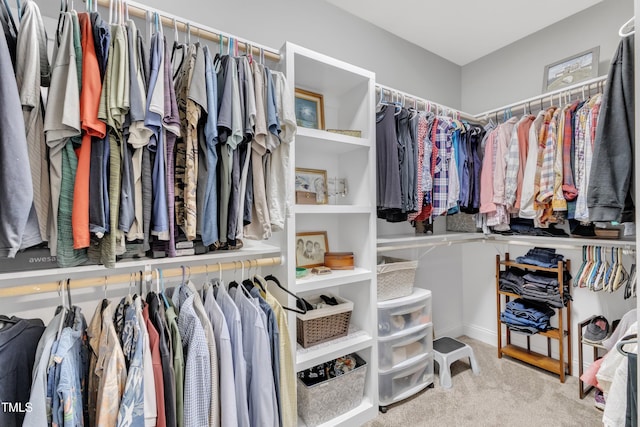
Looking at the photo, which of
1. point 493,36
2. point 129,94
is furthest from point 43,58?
point 493,36

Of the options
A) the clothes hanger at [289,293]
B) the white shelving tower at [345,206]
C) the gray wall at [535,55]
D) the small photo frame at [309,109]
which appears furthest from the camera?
the gray wall at [535,55]

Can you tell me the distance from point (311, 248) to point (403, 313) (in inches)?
28.6

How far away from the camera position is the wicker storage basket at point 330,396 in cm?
156

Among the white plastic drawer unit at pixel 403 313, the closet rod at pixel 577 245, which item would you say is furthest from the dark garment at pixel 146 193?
the closet rod at pixel 577 245

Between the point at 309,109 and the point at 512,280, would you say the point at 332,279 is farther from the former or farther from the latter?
the point at 512,280

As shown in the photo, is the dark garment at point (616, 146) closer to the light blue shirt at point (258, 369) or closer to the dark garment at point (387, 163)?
the dark garment at point (387, 163)

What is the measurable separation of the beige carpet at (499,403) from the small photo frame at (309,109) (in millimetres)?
1829

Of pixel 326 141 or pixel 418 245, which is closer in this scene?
pixel 326 141

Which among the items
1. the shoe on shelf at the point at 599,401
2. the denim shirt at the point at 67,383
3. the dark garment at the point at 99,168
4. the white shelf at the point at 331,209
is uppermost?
the dark garment at the point at 99,168

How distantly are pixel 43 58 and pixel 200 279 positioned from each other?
1055 millimetres

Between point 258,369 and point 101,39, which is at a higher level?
point 101,39

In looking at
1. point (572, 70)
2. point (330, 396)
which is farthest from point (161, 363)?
point (572, 70)

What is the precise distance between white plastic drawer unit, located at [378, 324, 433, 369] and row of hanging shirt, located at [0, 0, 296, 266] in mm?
1141

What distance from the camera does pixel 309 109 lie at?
1868 millimetres
